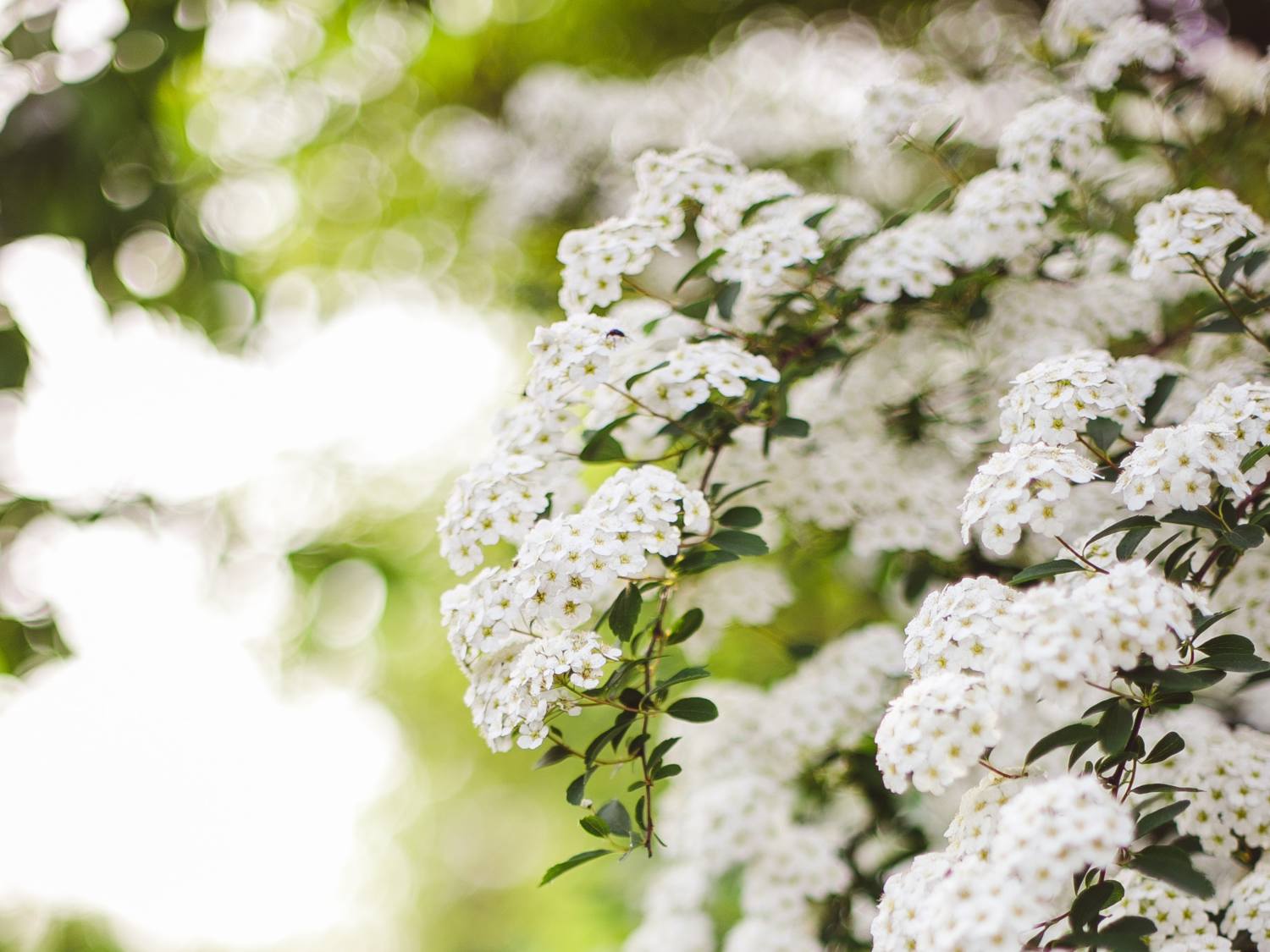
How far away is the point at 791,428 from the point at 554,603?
20.1 inches

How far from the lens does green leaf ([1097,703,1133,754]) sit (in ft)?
3.24

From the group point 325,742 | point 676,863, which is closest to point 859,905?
point 676,863

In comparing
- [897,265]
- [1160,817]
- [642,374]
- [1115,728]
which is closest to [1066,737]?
[1115,728]

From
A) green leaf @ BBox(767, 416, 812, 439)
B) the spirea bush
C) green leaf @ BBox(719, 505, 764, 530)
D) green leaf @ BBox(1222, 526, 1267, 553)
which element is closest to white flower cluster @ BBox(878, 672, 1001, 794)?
the spirea bush

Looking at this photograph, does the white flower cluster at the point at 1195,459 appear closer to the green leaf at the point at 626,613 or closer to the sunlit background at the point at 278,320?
the green leaf at the point at 626,613

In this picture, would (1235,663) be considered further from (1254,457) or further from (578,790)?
(578,790)

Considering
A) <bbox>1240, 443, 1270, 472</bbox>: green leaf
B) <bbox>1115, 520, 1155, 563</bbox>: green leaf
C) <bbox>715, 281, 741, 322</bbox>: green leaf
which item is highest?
<bbox>1240, 443, 1270, 472</bbox>: green leaf

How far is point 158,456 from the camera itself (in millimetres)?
3027

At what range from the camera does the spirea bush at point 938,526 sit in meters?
0.98

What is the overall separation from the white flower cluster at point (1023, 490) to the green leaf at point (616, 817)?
566 millimetres

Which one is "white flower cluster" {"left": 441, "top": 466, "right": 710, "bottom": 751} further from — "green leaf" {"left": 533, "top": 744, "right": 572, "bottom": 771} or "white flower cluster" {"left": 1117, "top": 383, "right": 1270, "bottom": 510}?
"white flower cluster" {"left": 1117, "top": 383, "right": 1270, "bottom": 510}

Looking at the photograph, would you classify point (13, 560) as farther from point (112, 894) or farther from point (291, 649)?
point (112, 894)

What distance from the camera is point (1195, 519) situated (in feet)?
3.52

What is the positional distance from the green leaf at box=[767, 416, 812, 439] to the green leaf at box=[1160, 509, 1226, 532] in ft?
1.75
